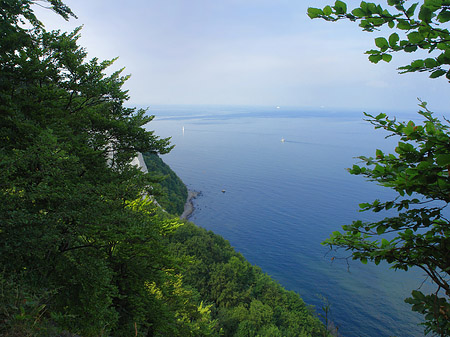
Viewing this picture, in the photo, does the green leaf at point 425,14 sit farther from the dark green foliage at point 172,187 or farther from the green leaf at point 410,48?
the dark green foliage at point 172,187

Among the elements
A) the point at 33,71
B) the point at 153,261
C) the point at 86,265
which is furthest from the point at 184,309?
the point at 33,71

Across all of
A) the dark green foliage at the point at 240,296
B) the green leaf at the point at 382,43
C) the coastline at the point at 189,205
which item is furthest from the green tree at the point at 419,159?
the coastline at the point at 189,205

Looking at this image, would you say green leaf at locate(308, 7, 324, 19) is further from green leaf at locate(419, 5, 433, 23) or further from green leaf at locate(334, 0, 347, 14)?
green leaf at locate(419, 5, 433, 23)

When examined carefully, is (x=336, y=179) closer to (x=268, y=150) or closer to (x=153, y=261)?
(x=268, y=150)

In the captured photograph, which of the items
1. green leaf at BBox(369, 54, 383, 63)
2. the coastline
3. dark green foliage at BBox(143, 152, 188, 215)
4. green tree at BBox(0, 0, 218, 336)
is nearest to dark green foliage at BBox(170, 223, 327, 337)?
green tree at BBox(0, 0, 218, 336)

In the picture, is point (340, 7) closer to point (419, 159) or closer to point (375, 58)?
point (375, 58)

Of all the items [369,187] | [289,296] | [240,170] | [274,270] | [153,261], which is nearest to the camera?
[153,261]
